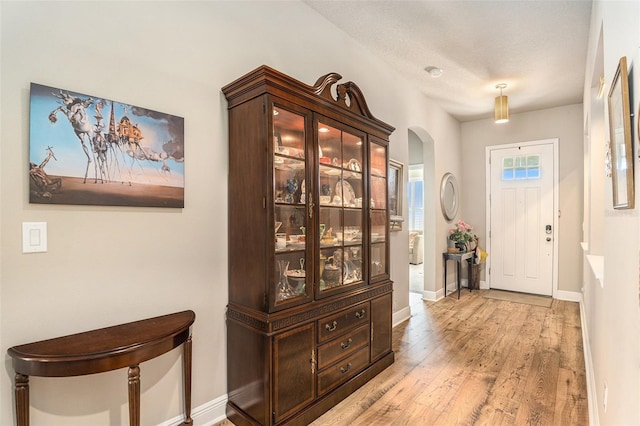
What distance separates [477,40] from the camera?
3143 millimetres

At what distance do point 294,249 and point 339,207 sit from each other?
53cm

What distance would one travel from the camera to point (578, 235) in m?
4.89

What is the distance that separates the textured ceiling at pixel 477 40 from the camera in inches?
105

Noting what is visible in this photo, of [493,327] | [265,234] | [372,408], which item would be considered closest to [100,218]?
[265,234]

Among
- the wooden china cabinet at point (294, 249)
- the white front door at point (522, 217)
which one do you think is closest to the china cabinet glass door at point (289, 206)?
the wooden china cabinet at point (294, 249)

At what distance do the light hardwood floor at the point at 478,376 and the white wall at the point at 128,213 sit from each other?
0.82 metres

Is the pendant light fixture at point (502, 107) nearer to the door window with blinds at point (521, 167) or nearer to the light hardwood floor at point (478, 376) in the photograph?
the door window with blinds at point (521, 167)

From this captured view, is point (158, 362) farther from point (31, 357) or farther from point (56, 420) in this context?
point (31, 357)

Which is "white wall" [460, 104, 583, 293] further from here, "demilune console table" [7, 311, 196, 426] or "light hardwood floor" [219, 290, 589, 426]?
"demilune console table" [7, 311, 196, 426]

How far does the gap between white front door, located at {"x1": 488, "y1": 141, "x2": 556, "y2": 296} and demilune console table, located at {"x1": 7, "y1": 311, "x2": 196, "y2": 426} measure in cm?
531

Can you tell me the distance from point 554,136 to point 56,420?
250 inches

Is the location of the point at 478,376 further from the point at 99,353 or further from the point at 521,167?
the point at 521,167

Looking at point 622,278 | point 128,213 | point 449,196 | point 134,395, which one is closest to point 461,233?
point 449,196

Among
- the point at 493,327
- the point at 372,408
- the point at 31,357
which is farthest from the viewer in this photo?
the point at 493,327
